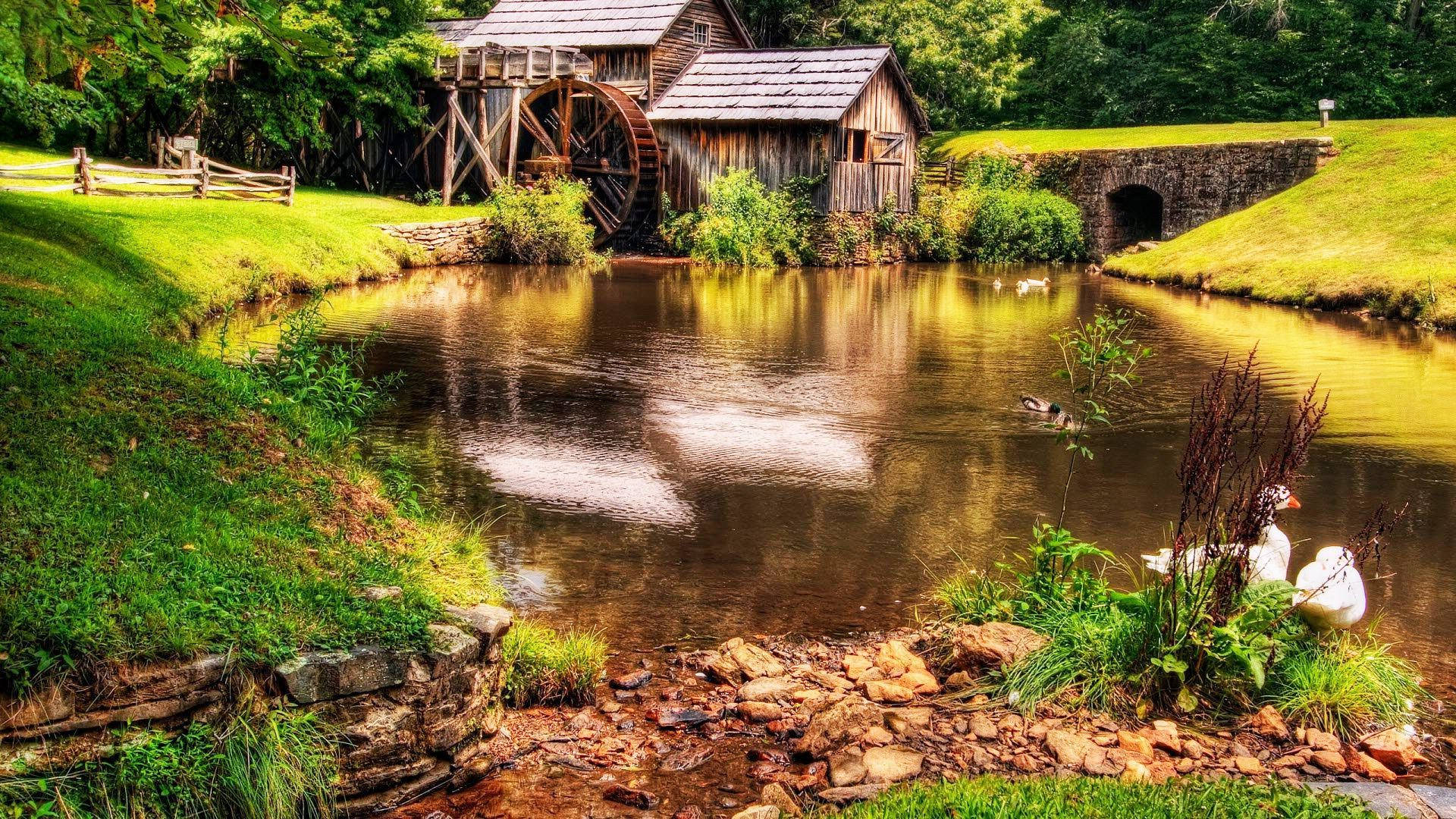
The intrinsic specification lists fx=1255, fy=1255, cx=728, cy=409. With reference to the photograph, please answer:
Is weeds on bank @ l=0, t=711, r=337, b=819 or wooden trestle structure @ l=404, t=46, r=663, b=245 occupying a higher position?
wooden trestle structure @ l=404, t=46, r=663, b=245

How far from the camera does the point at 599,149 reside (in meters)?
33.3

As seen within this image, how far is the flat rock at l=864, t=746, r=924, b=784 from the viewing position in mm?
5207

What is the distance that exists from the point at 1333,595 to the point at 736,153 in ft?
86.0

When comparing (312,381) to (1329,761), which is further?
(312,381)

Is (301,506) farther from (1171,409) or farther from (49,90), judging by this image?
(49,90)

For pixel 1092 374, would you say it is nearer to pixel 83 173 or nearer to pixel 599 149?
pixel 83 173

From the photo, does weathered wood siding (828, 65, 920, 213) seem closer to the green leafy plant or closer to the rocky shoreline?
the green leafy plant

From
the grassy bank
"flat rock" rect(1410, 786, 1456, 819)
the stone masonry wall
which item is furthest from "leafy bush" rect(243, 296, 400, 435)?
the stone masonry wall

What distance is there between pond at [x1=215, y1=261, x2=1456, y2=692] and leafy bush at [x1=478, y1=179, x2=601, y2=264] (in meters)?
6.89

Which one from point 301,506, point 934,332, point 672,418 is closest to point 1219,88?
point 934,332

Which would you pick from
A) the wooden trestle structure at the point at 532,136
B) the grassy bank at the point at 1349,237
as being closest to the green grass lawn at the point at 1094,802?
the grassy bank at the point at 1349,237

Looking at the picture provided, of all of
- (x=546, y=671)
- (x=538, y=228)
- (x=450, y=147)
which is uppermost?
(x=450, y=147)

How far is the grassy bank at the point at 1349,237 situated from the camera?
22.5 metres

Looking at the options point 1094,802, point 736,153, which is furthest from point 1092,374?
point 736,153
